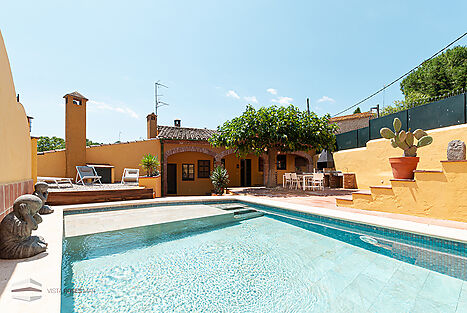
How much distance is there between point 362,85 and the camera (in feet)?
58.9

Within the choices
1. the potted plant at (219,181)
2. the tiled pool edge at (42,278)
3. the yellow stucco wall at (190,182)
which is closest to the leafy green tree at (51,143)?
the yellow stucco wall at (190,182)

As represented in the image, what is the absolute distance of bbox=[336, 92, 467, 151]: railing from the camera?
745cm

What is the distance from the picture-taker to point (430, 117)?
8.40 metres

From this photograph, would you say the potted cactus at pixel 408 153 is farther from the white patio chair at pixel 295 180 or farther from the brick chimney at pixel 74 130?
the brick chimney at pixel 74 130

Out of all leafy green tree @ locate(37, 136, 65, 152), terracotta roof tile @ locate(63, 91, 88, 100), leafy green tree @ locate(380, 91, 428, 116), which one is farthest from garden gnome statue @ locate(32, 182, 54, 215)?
leafy green tree @ locate(37, 136, 65, 152)

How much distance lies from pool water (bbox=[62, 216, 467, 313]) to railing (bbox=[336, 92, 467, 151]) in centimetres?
710

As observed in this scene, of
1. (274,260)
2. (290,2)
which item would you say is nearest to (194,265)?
(274,260)

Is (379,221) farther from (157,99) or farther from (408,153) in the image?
(157,99)

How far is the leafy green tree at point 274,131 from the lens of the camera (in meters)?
10.6

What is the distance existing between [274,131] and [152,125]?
8.75m

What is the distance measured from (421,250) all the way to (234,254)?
126 inches

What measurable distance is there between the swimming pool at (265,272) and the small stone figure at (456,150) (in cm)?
213

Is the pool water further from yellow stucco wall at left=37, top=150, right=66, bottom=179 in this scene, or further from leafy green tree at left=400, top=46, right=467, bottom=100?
leafy green tree at left=400, top=46, right=467, bottom=100

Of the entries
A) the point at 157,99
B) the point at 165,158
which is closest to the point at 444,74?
the point at 157,99
